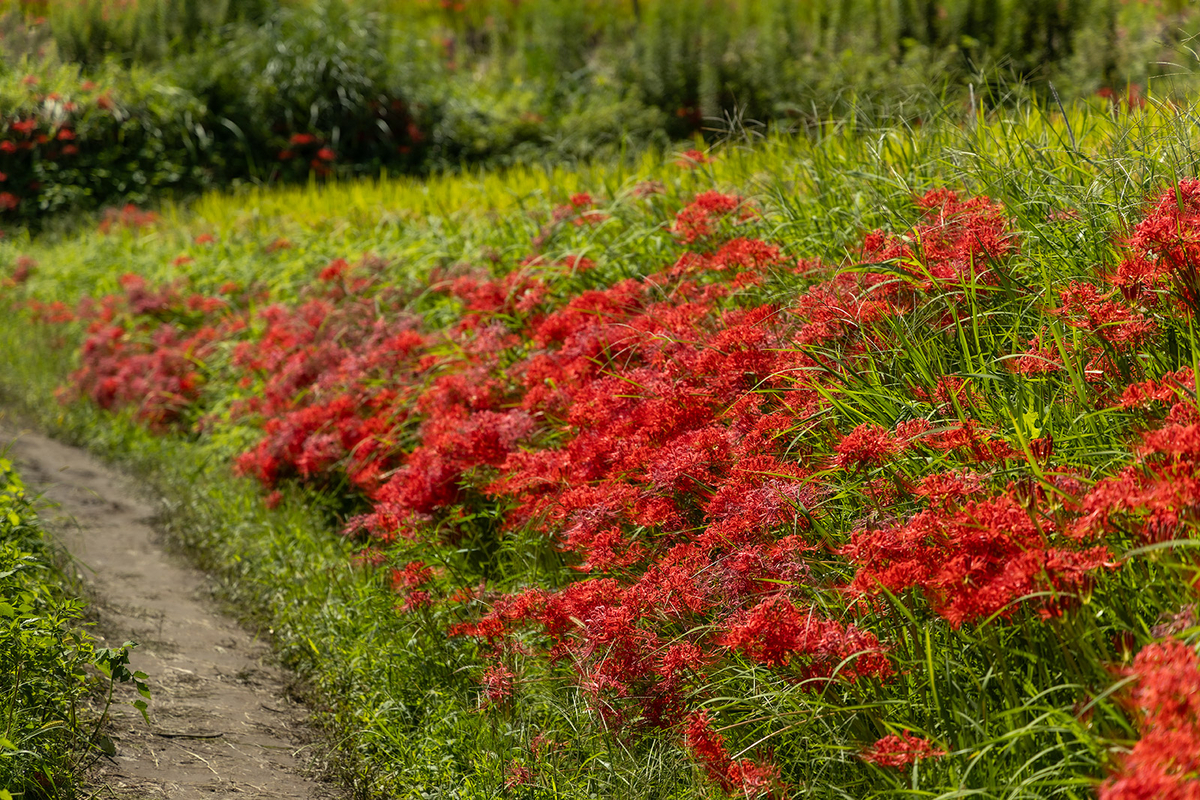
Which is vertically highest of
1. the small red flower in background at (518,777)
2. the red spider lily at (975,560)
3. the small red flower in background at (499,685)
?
the red spider lily at (975,560)

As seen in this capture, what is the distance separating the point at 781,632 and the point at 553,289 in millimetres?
2791

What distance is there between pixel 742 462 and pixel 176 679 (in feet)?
7.25

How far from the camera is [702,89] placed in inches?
456

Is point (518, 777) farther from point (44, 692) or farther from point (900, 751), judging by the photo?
point (44, 692)

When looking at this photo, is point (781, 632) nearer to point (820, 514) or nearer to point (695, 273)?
point (820, 514)

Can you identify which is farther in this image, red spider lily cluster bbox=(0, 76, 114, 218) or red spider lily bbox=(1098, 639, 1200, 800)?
red spider lily cluster bbox=(0, 76, 114, 218)

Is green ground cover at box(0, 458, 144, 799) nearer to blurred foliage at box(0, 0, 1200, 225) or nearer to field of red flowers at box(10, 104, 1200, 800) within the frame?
field of red flowers at box(10, 104, 1200, 800)

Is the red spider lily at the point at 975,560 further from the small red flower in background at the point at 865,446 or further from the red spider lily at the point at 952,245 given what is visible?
the red spider lily at the point at 952,245

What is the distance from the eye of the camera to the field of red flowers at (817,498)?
209 cm

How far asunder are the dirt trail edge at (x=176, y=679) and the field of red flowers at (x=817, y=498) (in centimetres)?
A: 59

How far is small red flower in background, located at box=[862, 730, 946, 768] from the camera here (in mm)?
2039

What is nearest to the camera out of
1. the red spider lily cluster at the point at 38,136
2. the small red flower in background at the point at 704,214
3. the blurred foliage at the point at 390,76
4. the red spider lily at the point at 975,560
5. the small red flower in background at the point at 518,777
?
the red spider lily at the point at 975,560

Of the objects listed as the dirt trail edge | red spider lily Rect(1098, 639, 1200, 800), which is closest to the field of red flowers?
red spider lily Rect(1098, 639, 1200, 800)

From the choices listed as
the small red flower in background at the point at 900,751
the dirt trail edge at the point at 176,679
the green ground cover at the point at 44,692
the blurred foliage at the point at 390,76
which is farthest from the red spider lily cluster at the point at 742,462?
the blurred foliage at the point at 390,76
